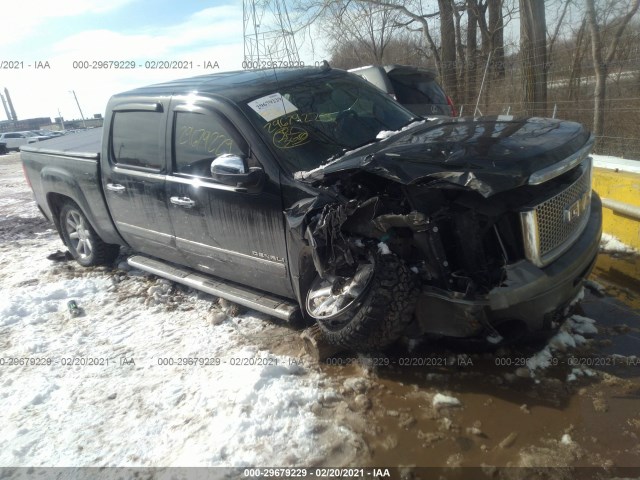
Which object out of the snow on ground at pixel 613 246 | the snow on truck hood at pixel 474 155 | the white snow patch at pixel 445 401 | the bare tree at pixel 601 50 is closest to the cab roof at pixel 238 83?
the snow on truck hood at pixel 474 155

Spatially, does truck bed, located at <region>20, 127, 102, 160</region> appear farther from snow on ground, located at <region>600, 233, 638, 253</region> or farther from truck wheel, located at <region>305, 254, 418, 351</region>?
snow on ground, located at <region>600, 233, 638, 253</region>

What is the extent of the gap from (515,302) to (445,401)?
0.73 metres

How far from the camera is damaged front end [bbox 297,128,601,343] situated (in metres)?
2.49

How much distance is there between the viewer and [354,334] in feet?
9.20

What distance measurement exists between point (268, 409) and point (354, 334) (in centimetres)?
67

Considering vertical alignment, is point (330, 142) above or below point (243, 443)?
above

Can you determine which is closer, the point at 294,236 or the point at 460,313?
the point at 460,313

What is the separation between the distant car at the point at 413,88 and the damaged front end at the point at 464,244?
5.30 metres

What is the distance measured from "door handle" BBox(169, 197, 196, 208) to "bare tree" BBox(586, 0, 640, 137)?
707 cm

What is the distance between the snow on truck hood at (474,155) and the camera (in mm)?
2395

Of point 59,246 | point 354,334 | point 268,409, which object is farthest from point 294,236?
point 59,246

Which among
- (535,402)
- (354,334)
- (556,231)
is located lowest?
(535,402)

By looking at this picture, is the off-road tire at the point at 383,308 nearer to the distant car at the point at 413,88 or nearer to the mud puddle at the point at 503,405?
the mud puddle at the point at 503,405

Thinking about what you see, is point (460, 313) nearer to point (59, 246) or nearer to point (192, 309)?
point (192, 309)
